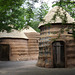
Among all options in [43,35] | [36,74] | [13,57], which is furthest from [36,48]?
[36,74]

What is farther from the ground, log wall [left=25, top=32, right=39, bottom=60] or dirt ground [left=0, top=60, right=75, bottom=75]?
log wall [left=25, top=32, right=39, bottom=60]

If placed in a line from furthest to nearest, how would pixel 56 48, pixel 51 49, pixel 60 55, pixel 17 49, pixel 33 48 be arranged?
pixel 33 48
pixel 17 49
pixel 56 48
pixel 60 55
pixel 51 49

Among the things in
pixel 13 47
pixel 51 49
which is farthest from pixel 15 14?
pixel 13 47

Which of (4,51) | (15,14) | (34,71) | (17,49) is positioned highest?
(15,14)

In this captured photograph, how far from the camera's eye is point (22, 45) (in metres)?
24.4

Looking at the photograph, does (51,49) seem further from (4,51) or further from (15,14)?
(4,51)

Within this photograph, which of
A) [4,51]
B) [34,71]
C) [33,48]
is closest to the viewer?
[34,71]

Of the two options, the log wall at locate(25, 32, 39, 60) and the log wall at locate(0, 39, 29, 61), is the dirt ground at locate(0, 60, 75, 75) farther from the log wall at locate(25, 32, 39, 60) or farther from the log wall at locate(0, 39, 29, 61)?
the log wall at locate(25, 32, 39, 60)

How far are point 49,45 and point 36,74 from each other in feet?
14.6

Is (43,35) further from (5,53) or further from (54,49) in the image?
(5,53)

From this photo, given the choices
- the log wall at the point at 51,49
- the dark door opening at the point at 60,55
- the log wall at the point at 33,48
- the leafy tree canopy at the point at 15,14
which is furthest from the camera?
the log wall at the point at 33,48

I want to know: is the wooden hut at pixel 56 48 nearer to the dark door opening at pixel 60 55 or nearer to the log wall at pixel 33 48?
the dark door opening at pixel 60 55

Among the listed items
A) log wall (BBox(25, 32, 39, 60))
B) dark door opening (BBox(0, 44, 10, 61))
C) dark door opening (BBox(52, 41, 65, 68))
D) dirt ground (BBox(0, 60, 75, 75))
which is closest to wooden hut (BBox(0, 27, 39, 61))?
dark door opening (BBox(0, 44, 10, 61))

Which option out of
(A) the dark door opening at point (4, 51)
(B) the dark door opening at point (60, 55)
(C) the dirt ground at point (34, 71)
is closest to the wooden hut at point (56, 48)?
(B) the dark door opening at point (60, 55)
